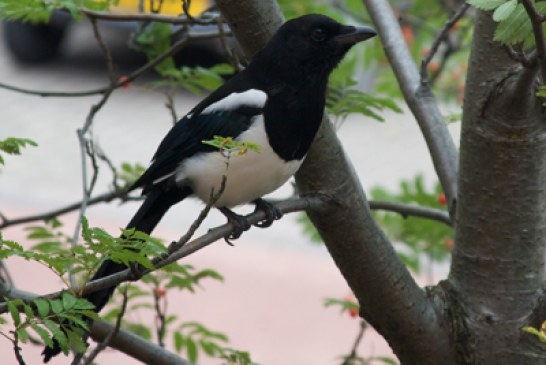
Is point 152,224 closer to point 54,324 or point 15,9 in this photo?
point 15,9

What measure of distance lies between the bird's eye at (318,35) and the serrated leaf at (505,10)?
1.12 m

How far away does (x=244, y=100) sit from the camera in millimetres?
2795

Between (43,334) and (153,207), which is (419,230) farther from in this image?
(43,334)

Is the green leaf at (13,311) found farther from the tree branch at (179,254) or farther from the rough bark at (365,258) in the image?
the rough bark at (365,258)

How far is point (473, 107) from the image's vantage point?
93.2 inches

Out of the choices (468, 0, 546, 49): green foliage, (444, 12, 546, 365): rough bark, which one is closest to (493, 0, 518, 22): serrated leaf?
(468, 0, 546, 49): green foliage

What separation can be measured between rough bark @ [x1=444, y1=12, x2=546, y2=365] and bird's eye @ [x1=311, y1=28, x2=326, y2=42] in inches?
24.7

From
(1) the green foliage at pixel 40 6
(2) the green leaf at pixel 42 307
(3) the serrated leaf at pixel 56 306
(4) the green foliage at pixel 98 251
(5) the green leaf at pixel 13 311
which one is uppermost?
(1) the green foliage at pixel 40 6

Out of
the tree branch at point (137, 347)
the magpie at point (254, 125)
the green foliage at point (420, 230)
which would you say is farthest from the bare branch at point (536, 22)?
the green foliage at point (420, 230)

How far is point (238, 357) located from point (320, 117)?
2.15 ft

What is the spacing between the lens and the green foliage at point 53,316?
6.12 feet

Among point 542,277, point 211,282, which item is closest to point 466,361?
point 542,277

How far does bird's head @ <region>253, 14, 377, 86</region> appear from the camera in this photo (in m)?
2.80

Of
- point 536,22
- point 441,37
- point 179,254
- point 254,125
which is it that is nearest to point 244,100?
point 254,125
